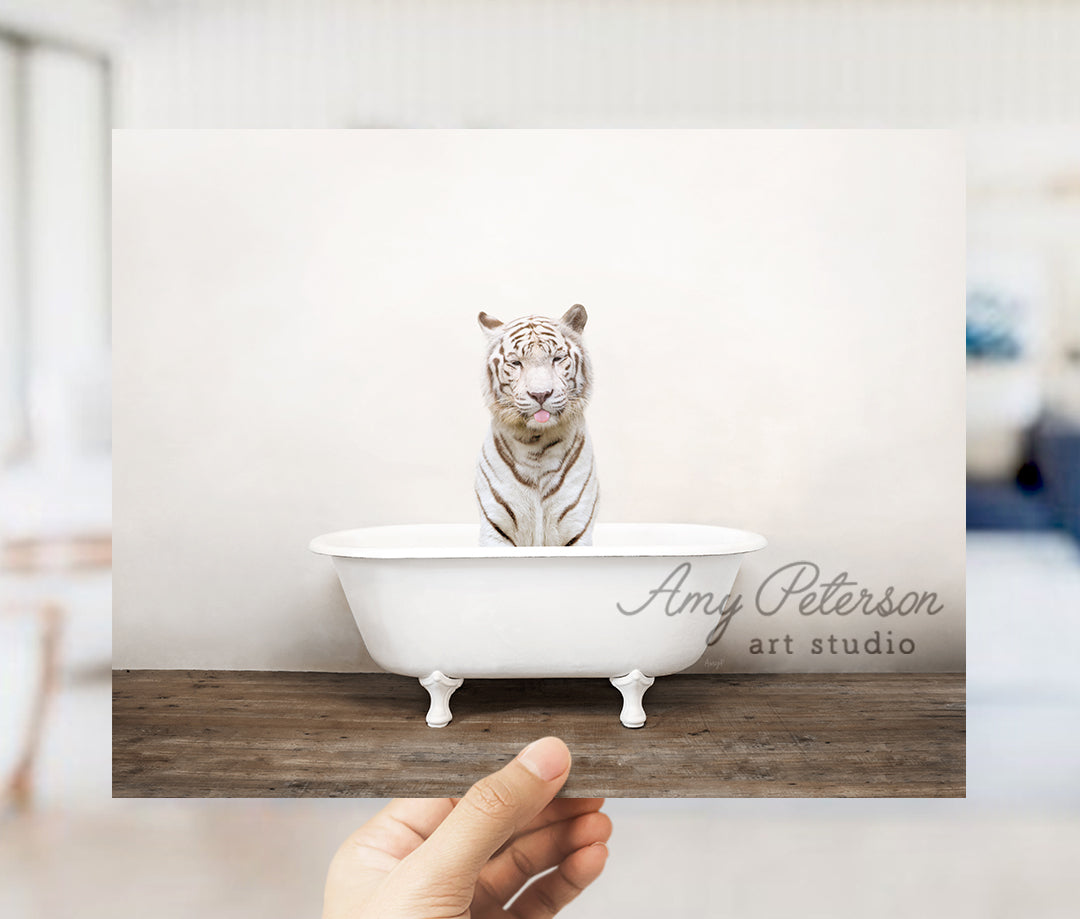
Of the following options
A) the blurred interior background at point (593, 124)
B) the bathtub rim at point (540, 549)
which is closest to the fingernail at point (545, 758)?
the blurred interior background at point (593, 124)

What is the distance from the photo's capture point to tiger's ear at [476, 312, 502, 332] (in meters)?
1.23

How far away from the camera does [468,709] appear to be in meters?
1.05

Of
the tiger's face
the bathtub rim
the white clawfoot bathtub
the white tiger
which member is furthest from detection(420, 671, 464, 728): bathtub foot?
the tiger's face

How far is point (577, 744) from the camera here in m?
0.96

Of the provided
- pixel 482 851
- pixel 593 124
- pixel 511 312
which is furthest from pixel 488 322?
pixel 482 851

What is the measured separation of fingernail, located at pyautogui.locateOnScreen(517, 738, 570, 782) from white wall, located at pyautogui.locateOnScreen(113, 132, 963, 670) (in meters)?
0.32

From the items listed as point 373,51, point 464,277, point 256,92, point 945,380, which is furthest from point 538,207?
point 945,380

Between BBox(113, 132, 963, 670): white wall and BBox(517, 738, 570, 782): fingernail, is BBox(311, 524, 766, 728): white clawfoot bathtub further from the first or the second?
BBox(517, 738, 570, 782): fingernail

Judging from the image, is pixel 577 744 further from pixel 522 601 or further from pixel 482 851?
pixel 522 601

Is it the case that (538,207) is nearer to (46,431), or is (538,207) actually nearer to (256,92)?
(256,92)

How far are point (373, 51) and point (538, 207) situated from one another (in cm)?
33

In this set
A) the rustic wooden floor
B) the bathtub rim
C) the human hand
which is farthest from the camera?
the bathtub rim

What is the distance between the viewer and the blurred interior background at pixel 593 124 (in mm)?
850

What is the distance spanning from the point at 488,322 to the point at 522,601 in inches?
23.5
